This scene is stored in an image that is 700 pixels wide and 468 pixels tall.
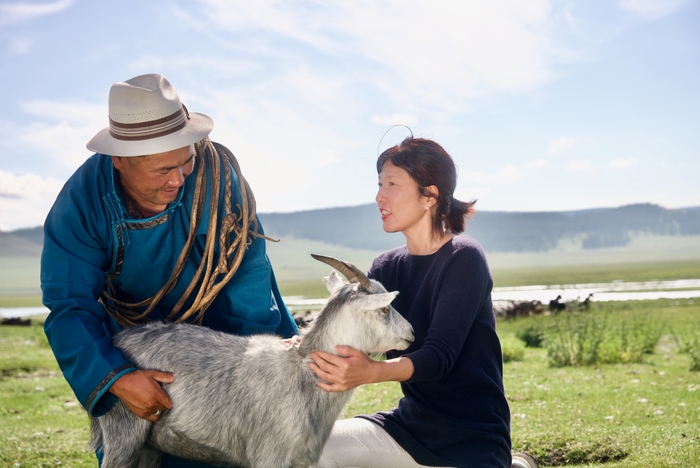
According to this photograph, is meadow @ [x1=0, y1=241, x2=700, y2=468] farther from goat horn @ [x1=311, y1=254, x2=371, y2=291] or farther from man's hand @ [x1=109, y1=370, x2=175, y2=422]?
goat horn @ [x1=311, y1=254, x2=371, y2=291]

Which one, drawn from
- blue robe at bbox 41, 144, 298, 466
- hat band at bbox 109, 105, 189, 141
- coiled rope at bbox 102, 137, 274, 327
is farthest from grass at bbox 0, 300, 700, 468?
hat band at bbox 109, 105, 189, 141

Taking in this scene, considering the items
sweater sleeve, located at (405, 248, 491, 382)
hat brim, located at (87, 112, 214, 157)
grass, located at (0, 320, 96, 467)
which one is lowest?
grass, located at (0, 320, 96, 467)

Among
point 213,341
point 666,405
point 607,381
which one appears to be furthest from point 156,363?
point 607,381

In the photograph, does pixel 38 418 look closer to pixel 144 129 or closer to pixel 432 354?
pixel 144 129

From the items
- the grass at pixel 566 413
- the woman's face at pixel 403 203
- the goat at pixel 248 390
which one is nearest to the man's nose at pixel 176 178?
the goat at pixel 248 390

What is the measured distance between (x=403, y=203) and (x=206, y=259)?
1533 mm

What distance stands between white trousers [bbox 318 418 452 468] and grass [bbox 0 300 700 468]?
87.8 inches

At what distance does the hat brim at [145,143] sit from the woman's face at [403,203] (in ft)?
4.49

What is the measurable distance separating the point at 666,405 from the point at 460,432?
5602 mm

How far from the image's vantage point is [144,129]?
3803 millimetres

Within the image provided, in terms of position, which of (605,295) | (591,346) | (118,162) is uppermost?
(118,162)

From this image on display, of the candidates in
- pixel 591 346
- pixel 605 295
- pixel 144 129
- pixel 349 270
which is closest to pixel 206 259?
pixel 144 129

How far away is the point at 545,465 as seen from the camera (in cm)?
593

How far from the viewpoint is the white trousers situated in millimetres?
4281
